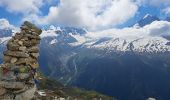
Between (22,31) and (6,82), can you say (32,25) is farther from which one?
(6,82)

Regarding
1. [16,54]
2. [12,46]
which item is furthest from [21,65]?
[12,46]

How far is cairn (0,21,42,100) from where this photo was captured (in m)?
30.3

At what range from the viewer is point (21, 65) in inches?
1245

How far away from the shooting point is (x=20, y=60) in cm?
3172

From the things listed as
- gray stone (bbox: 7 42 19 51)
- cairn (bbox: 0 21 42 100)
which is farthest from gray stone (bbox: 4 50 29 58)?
gray stone (bbox: 7 42 19 51)

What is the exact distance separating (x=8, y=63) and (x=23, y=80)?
1738 millimetres

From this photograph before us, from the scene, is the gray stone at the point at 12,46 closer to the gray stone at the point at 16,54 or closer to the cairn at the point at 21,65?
the cairn at the point at 21,65

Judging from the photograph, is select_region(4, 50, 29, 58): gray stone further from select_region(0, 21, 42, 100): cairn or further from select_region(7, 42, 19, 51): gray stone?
select_region(7, 42, 19, 51): gray stone

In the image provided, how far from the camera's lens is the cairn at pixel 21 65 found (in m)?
30.3

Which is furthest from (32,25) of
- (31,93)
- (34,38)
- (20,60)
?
(31,93)

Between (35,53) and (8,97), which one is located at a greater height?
(35,53)

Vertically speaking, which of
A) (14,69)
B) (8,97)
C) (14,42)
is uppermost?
(14,42)

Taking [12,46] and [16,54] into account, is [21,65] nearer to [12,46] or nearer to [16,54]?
[16,54]

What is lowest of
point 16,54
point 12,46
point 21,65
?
point 21,65
